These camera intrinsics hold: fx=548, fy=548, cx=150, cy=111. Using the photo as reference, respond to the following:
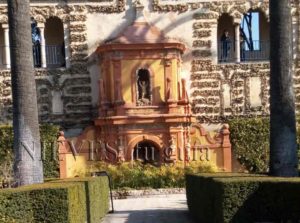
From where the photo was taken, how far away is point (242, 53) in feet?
87.4

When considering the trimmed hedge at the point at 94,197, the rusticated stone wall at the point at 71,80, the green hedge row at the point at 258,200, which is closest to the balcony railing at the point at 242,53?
the rusticated stone wall at the point at 71,80

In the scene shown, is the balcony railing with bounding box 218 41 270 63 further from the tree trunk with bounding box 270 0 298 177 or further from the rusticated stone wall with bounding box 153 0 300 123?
the tree trunk with bounding box 270 0 298 177

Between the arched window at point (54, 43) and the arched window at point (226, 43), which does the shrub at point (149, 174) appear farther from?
the arched window at point (54, 43)

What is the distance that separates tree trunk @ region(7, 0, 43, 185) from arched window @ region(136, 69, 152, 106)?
41.7ft

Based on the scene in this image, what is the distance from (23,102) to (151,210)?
19.7ft

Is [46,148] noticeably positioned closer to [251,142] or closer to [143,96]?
[143,96]

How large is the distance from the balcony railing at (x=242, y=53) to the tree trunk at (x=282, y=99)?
15.0 meters

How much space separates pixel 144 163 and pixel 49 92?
220 inches

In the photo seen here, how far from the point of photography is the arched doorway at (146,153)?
23484mm

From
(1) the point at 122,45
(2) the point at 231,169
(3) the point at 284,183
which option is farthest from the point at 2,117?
(3) the point at 284,183

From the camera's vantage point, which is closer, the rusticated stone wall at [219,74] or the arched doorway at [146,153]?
the arched doorway at [146,153]

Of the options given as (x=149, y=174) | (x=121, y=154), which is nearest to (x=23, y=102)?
(x=149, y=174)

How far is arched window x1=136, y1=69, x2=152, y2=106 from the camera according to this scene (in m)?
23.3

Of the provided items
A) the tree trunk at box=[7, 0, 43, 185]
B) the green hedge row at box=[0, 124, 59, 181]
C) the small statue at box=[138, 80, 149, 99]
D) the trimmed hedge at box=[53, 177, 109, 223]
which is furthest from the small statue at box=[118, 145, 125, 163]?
the tree trunk at box=[7, 0, 43, 185]
